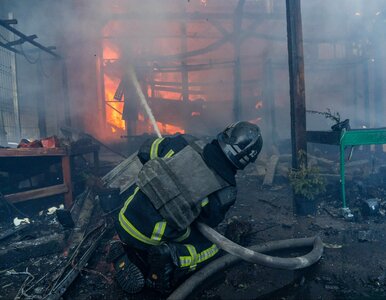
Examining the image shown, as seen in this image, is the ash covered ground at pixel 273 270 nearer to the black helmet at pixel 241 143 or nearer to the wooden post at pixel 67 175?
the wooden post at pixel 67 175

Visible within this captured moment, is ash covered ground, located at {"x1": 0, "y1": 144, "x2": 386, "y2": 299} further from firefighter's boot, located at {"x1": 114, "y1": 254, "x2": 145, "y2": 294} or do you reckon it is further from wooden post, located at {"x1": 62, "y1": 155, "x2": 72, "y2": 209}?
wooden post, located at {"x1": 62, "y1": 155, "x2": 72, "y2": 209}

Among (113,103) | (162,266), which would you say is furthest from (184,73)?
(162,266)

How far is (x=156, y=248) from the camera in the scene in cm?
250


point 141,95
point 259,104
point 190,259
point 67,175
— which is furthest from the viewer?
point 259,104

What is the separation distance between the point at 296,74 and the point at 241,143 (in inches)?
122

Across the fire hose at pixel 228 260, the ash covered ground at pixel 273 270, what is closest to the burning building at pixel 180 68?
the ash covered ground at pixel 273 270

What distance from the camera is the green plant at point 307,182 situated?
475cm

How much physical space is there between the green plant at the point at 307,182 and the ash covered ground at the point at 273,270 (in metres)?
0.43

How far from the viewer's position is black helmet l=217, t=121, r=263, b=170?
267cm

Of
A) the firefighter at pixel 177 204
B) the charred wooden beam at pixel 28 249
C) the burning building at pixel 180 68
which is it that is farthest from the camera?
the burning building at pixel 180 68

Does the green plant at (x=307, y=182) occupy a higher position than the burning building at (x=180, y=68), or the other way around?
the burning building at (x=180, y=68)

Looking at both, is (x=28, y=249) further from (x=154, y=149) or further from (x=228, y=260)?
(x=228, y=260)

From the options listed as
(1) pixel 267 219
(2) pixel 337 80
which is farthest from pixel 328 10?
(1) pixel 267 219

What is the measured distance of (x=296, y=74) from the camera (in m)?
5.12
